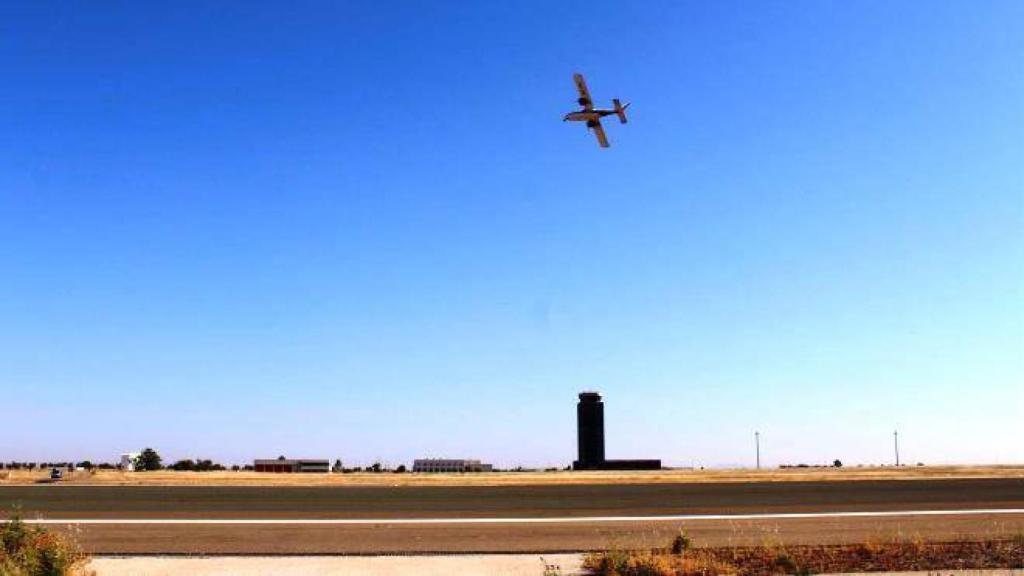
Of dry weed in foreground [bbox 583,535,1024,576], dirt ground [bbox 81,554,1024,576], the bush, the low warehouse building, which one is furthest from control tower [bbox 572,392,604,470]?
dirt ground [bbox 81,554,1024,576]

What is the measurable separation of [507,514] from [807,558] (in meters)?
9.38

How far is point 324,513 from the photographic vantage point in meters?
22.6

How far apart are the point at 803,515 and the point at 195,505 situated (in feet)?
61.5

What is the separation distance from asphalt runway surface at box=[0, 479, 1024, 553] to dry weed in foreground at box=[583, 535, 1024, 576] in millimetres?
1552

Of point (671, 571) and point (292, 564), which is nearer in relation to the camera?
point (671, 571)

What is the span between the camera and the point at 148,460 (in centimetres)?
7562

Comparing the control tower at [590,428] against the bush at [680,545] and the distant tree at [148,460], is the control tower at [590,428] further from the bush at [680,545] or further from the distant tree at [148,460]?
the bush at [680,545]

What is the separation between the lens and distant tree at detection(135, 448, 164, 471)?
72894mm

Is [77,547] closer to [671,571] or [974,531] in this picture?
[671,571]

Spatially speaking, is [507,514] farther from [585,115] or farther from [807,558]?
[585,115]

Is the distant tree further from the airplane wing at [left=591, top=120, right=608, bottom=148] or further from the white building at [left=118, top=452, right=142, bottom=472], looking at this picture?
the airplane wing at [left=591, top=120, right=608, bottom=148]

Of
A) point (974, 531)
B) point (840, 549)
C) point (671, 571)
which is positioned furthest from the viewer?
point (974, 531)

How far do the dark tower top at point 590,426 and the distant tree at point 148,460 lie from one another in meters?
48.4

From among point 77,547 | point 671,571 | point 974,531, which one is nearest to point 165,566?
point 77,547
